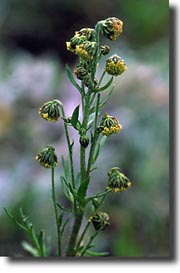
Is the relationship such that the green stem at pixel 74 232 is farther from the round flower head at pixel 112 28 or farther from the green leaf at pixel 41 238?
the round flower head at pixel 112 28

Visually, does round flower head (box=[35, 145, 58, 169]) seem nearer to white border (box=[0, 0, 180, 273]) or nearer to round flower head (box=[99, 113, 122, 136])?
round flower head (box=[99, 113, 122, 136])

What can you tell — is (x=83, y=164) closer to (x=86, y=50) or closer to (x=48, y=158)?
(x=48, y=158)

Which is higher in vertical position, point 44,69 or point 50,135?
point 44,69

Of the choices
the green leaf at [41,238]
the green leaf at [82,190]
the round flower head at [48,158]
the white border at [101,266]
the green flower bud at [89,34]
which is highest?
the green flower bud at [89,34]

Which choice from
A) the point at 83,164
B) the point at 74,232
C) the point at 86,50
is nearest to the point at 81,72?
the point at 86,50

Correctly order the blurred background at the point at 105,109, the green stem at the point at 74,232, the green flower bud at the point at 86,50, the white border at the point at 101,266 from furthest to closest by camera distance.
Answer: the blurred background at the point at 105,109 < the white border at the point at 101,266 < the green stem at the point at 74,232 < the green flower bud at the point at 86,50

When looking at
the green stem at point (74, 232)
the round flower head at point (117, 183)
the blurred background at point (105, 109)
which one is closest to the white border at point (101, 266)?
the blurred background at point (105, 109)

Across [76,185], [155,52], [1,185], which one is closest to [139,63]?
[155,52]

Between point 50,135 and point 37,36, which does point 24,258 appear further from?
point 37,36
